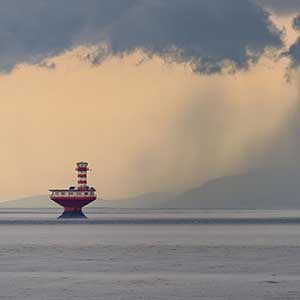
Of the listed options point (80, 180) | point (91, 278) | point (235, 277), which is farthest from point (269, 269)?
point (80, 180)

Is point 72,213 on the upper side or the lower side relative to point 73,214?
upper

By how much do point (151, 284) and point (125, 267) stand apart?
1217 centimetres

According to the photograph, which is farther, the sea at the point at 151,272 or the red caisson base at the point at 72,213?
the red caisson base at the point at 72,213

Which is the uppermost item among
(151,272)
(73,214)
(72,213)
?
(72,213)

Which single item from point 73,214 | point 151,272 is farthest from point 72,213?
point 151,272

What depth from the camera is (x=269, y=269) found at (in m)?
62.2

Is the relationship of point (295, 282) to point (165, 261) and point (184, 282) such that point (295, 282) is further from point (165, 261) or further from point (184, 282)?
point (165, 261)

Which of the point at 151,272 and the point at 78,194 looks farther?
the point at 78,194

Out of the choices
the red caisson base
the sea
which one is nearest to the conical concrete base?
the red caisson base

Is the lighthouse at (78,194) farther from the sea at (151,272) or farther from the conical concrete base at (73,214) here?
the sea at (151,272)

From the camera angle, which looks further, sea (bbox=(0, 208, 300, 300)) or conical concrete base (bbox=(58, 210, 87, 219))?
conical concrete base (bbox=(58, 210, 87, 219))

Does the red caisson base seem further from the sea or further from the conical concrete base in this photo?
the sea

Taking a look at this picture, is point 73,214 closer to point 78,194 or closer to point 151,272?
point 78,194

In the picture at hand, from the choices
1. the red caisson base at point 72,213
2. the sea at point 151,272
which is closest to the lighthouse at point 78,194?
the red caisson base at point 72,213
